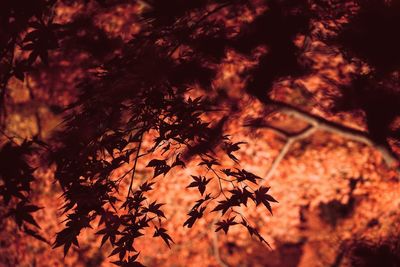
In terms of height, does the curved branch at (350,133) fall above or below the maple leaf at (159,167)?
below

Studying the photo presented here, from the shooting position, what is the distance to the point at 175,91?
4.38m

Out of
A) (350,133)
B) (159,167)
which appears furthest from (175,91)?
(350,133)

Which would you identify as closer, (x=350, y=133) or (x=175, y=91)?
(x=175, y=91)

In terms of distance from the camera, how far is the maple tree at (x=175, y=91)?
2.46 metres

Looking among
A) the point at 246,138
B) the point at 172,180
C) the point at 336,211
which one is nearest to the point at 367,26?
the point at 246,138

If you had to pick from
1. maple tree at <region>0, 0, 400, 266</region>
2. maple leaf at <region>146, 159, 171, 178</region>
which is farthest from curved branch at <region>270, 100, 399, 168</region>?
maple leaf at <region>146, 159, 171, 178</region>

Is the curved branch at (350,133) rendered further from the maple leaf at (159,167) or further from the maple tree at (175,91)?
the maple leaf at (159,167)

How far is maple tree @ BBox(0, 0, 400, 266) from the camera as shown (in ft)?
8.08

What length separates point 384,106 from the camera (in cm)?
505

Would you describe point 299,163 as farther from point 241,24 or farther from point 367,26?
point 367,26

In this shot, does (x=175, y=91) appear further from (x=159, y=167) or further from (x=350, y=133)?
(x=350, y=133)

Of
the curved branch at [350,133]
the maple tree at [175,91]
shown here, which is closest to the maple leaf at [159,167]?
the maple tree at [175,91]

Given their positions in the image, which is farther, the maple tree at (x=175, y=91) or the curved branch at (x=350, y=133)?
the curved branch at (x=350, y=133)

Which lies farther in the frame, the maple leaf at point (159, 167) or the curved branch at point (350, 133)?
the curved branch at point (350, 133)
